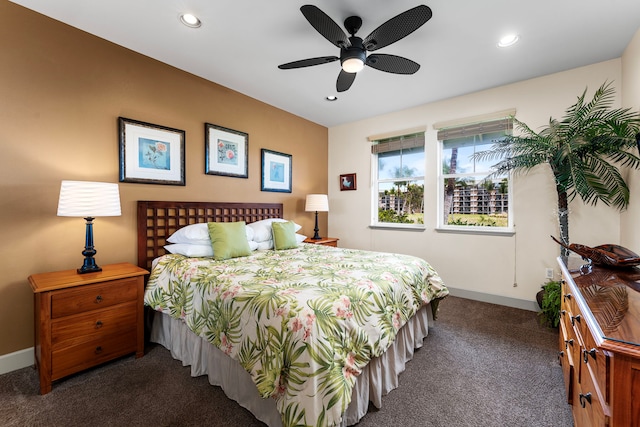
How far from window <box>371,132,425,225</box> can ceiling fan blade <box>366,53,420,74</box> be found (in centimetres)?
190

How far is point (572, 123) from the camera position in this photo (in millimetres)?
2717

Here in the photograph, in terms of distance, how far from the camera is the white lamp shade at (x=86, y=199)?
6.35ft

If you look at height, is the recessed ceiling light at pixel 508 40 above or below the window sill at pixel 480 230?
above

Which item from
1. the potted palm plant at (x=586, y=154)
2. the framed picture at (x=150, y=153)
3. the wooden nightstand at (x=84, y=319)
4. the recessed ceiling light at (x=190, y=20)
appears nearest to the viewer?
the wooden nightstand at (x=84, y=319)

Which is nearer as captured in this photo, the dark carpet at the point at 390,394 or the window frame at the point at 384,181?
the dark carpet at the point at 390,394

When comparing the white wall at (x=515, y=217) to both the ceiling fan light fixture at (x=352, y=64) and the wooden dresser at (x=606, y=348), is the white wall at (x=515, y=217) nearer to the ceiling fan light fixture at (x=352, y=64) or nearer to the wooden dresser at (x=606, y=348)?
the wooden dresser at (x=606, y=348)

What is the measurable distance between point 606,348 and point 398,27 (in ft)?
6.55

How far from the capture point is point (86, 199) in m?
1.98

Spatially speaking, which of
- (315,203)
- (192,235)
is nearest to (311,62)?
(192,235)

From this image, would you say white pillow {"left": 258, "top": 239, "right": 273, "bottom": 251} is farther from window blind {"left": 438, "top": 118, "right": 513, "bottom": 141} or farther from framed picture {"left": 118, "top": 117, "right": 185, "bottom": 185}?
window blind {"left": 438, "top": 118, "right": 513, "bottom": 141}

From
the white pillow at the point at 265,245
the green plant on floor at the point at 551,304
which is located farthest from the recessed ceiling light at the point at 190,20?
the green plant on floor at the point at 551,304

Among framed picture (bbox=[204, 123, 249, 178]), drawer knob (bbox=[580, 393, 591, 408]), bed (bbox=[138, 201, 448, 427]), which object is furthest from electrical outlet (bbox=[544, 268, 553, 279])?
framed picture (bbox=[204, 123, 249, 178])

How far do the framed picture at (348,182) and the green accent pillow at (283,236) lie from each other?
1.80 m

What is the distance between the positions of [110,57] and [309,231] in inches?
132
